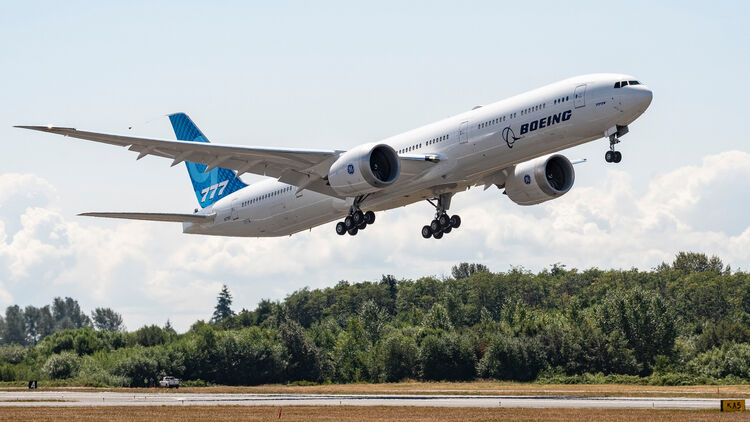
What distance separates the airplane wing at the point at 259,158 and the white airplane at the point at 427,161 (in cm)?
5

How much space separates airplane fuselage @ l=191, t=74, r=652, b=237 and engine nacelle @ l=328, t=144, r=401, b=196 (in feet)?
5.59

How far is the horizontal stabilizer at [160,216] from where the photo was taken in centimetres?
5200

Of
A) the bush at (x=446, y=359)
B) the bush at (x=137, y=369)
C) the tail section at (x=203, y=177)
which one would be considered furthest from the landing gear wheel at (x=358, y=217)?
the bush at (x=137, y=369)

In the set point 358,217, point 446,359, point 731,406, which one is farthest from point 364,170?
point 446,359

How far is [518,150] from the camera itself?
1716 inches

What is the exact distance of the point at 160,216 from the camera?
56.2 metres

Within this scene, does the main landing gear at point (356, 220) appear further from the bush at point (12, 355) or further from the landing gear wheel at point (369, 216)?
the bush at point (12, 355)

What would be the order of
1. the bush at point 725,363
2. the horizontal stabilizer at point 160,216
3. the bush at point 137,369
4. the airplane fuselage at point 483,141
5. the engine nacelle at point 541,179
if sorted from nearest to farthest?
the airplane fuselage at point 483,141
the engine nacelle at point 541,179
the horizontal stabilizer at point 160,216
the bush at point 725,363
the bush at point 137,369

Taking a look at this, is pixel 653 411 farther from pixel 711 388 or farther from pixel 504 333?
pixel 504 333

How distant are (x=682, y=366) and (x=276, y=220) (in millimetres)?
47159

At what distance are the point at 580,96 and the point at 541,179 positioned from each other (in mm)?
8666

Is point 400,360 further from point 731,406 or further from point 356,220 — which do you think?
point 731,406

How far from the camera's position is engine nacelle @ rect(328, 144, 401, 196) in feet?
149

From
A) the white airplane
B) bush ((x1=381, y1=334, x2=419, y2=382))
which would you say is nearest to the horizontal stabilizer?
the white airplane
